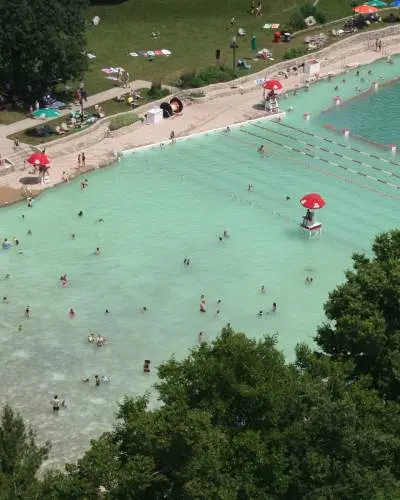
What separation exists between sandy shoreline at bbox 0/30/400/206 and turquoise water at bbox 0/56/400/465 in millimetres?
1329

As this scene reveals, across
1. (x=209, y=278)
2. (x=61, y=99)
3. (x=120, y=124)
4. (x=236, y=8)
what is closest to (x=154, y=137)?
(x=120, y=124)

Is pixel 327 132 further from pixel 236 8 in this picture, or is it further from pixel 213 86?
pixel 236 8

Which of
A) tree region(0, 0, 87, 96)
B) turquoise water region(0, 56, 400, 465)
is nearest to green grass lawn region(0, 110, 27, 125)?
tree region(0, 0, 87, 96)

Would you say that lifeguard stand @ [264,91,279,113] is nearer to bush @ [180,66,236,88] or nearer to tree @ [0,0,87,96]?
bush @ [180,66,236,88]

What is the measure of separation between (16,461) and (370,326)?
14968 mm

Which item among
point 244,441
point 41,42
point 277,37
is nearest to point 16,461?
point 244,441

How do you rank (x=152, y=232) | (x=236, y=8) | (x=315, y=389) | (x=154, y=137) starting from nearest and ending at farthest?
(x=315, y=389)
(x=152, y=232)
(x=154, y=137)
(x=236, y=8)

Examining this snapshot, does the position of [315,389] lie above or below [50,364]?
above

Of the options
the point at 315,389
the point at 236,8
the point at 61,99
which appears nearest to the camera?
the point at 315,389

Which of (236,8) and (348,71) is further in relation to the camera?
(236,8)

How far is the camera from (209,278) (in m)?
56.2

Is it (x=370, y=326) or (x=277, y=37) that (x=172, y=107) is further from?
(x=370, y=326)

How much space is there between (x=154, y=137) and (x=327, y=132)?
15.1 metres

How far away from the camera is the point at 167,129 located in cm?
7775
